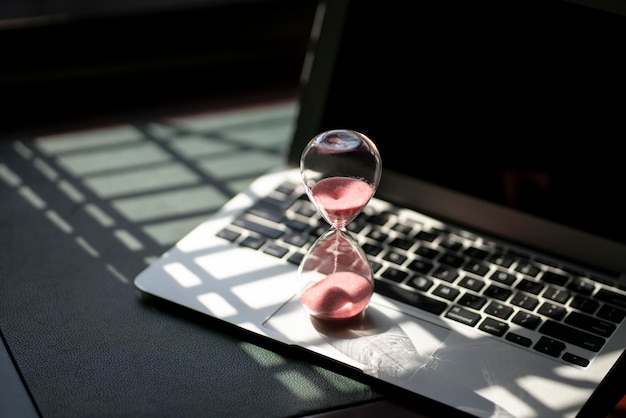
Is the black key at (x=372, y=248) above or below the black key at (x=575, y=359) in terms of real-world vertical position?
below

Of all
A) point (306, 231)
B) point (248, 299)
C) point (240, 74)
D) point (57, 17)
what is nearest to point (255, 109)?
point (240, 74)

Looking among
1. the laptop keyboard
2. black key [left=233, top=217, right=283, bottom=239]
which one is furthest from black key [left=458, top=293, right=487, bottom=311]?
black key [left=233, top=217, right=283, bottom=239]

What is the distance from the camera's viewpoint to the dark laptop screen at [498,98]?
3.09 feet

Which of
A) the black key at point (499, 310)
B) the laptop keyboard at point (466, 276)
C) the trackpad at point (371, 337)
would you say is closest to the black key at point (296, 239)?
the laptop keyboard at point (466, 276)

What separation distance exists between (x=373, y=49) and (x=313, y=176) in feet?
0.99

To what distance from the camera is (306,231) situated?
101 cm

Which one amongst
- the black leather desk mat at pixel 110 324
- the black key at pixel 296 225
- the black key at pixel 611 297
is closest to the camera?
the black leather desk mat at pixel 110 324

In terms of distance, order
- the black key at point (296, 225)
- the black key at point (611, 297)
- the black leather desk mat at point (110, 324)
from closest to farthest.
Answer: the black leather desk mat at point (110, 324) → the black key at point (611, 297) → the black key at point (296, 225)

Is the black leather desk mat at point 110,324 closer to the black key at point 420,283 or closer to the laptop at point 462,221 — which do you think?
the laptop at point 462,221

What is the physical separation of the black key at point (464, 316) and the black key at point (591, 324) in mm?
85

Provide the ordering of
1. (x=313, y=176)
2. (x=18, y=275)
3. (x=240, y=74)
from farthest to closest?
(x=240, y=74) → (x=18, y=275) → (x=313, y=176)

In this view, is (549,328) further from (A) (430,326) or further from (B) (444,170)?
(B) (444,170)

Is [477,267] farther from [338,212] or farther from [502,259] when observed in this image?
[338,212]

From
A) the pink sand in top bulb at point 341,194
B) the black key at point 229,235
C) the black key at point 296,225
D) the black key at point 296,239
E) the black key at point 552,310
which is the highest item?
the pink sand in top bulb at point 341,194
